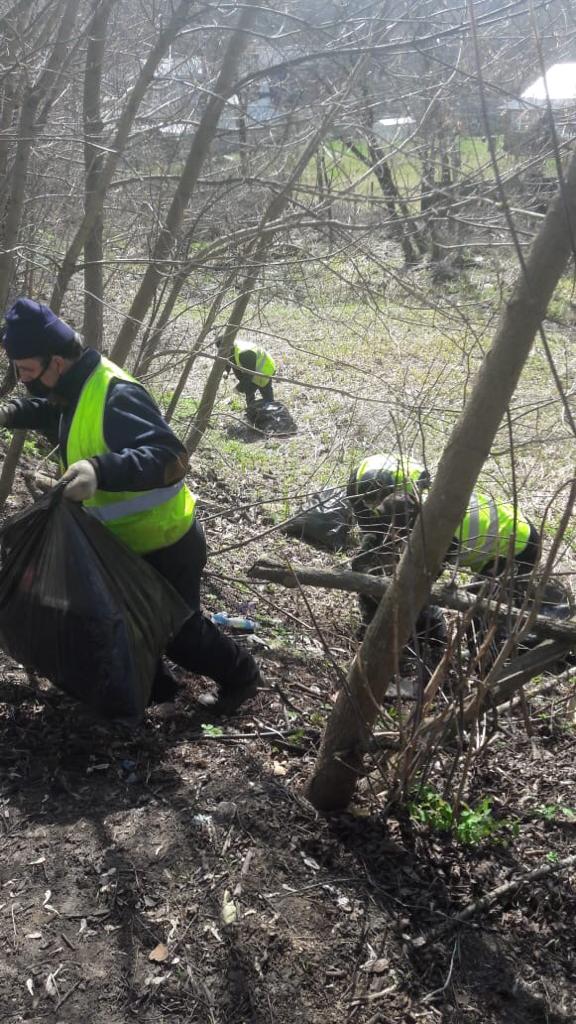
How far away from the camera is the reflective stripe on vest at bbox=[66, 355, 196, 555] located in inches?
115

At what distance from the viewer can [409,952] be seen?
220cm

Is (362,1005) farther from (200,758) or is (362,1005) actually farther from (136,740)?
(136,740)

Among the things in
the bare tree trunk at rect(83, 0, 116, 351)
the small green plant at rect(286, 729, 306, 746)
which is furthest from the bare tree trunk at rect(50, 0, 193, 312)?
the small green plant at rect(286, 729, 306, 746)

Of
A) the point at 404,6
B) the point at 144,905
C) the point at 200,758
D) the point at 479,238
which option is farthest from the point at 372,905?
the point at 404,6

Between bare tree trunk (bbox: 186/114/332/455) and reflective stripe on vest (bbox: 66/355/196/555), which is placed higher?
bare tree trunk (bbox: 186/114/332/455)

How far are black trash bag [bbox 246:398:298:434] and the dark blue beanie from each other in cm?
574

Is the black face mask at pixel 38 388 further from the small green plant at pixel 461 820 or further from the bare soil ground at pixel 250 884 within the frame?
the small green plant at pixel 461 820

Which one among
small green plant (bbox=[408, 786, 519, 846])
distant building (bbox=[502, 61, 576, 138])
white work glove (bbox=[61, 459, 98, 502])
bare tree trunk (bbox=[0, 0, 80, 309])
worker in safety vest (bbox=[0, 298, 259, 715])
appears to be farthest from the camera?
bare tree trunk (bbox=[0, 0, 80, 309])

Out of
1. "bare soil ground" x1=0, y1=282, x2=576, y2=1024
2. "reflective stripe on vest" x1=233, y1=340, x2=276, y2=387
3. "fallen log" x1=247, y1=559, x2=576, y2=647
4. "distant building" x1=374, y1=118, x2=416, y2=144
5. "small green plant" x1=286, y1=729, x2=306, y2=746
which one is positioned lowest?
"bare soil ground" x1=0, y1=282, x2=576, y2=1024

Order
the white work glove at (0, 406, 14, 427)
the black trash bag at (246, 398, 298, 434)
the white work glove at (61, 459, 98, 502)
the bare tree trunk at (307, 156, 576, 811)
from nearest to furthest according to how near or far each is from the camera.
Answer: the bare tree trunk at (307, 156, 576, 811), the white work glove at (61, 459, 98, 502), the white work glove at (0, 406, 14, 427), the black trash bag at (246, 398, 298, 434)

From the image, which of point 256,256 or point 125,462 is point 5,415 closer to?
point 125,462

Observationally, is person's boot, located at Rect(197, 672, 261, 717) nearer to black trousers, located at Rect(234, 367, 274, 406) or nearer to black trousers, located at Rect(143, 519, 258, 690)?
black trousers, located at Rect(143, 519, 258, 690)

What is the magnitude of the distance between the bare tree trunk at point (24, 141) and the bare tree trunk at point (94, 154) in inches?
6.4

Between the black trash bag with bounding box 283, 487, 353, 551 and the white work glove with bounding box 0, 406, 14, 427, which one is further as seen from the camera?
the black trash bag with bounding box 283, 487, 353, 551
